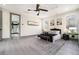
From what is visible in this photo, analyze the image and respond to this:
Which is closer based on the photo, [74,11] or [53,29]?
[74,11]

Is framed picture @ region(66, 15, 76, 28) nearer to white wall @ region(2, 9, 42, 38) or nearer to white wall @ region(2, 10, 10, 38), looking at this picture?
white wall @ region(2, 9, 42, 38)

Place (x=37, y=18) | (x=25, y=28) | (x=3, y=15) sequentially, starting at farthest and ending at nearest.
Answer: (x=3, y=15)
(x=25, y=28)
(x=37, y=18)

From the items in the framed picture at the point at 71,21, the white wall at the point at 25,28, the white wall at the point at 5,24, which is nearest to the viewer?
the framed picture at the point at 71,21

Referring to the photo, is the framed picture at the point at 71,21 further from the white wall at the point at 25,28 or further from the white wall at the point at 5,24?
the white wall at the point at 5,24

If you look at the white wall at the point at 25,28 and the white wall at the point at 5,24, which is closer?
the white wall at the point at 25,28

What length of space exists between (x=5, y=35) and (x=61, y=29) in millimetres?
2127

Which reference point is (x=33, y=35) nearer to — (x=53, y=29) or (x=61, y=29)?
(x=53, y=29)

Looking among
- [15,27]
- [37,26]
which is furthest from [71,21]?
[15,27]

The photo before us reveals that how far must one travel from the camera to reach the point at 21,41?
10.5 feet

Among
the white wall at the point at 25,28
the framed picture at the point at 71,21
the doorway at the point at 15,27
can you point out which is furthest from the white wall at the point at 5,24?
the framed picture at the point at 71,21

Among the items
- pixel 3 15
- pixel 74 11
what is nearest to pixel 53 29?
pixel 74 11

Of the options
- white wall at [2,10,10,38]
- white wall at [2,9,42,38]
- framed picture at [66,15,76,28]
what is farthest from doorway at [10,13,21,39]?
framed picture at [66,15,76,28]

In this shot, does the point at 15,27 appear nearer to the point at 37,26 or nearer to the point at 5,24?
the point at 5,24

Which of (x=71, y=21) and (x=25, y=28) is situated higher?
(x=71, y=21)
